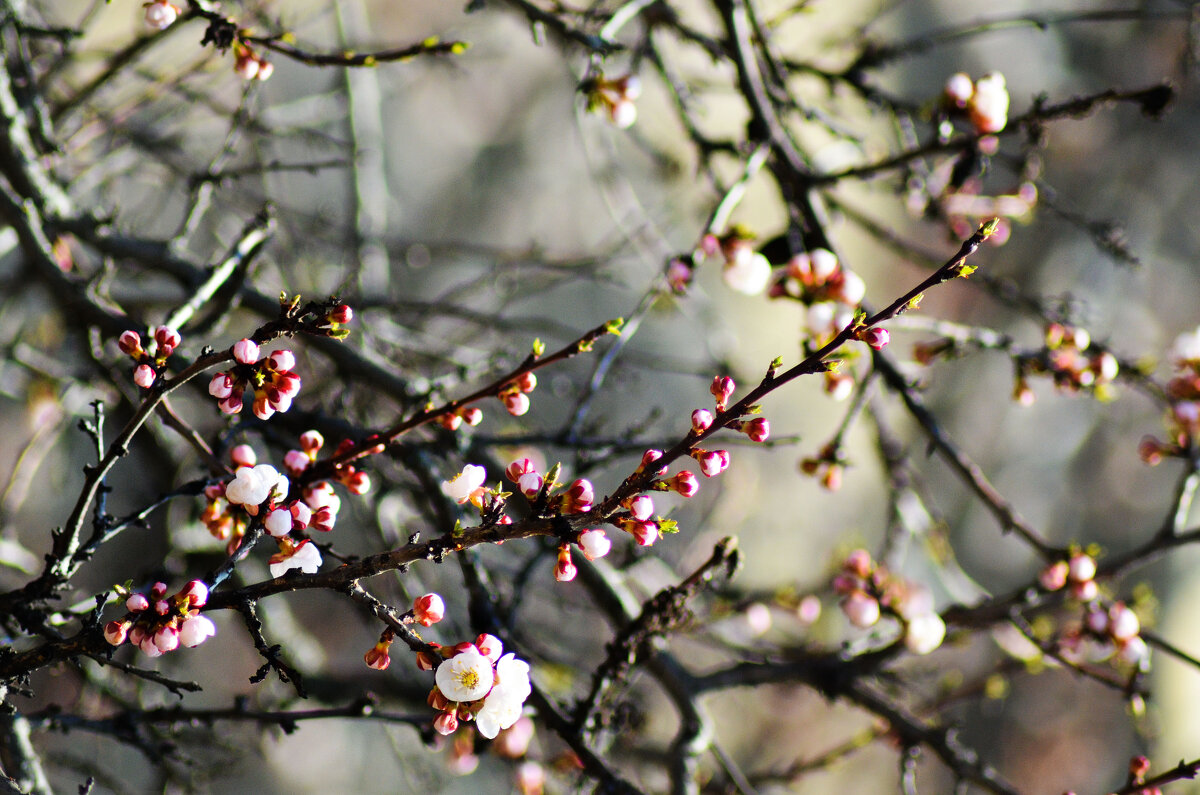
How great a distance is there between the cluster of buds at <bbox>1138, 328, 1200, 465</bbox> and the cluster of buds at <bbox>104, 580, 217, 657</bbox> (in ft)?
6.45

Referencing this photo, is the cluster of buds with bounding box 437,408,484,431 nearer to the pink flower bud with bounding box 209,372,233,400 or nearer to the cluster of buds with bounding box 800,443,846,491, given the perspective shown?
the pink flower bud with bounding box 209,372,233,400

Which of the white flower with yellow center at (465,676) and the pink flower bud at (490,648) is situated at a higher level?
the pink flower bud at (490,648)

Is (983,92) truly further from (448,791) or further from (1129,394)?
(1129,394)

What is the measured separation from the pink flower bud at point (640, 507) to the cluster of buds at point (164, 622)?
1.75 feet

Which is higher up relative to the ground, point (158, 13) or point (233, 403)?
point (158, 13)

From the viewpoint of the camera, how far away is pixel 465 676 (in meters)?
0.96

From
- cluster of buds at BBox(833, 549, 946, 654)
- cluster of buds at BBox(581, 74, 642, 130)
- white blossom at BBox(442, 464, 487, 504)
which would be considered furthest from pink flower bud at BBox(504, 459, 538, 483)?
cluster of buds at BBox(833, 549, 946, 654)

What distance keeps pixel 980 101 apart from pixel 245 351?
1596mm

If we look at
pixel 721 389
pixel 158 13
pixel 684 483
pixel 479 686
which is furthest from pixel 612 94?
pixel 479 686

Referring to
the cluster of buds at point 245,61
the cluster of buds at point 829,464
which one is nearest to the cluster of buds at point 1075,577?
the cluster of buds at point 829,464

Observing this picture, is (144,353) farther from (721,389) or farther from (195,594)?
(721,389)

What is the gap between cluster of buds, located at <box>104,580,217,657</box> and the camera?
948 mm

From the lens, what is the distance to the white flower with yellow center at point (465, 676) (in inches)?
37.6

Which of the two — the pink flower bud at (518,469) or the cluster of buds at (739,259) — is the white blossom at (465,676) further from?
the cluster of buds at (739,259)
